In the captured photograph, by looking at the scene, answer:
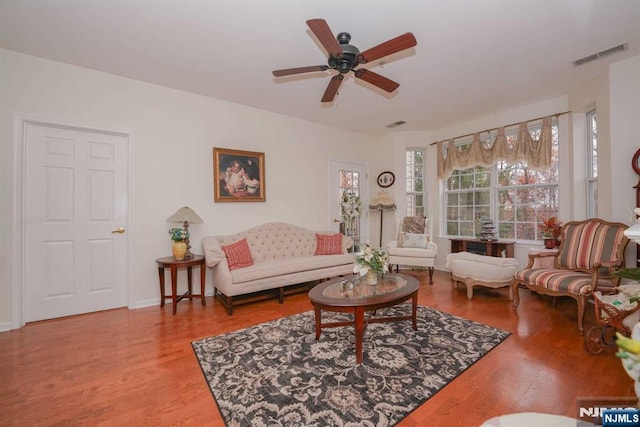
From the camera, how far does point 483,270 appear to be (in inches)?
140

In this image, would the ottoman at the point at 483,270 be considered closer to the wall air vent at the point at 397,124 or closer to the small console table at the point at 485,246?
the small console table at the point at 485,246

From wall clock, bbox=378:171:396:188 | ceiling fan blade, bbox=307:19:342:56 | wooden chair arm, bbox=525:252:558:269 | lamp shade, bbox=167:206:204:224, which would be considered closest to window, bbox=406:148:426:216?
wall clock, bbox=378:171:396:188

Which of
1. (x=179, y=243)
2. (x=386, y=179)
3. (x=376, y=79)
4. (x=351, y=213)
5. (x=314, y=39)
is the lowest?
(x=179, y=243)

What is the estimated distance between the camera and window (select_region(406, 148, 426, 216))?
19.1ft

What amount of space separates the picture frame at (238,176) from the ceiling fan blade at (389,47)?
2546mm

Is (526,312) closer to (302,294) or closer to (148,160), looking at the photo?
(302,294)

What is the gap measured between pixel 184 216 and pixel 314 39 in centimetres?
256

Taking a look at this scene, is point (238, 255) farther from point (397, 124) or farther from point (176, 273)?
point (397, 124)

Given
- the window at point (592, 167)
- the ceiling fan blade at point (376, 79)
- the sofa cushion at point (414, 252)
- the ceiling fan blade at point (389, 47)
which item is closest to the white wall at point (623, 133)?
the window at point (592, 167)

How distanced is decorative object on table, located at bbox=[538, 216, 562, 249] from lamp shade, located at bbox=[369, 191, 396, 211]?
2444mm

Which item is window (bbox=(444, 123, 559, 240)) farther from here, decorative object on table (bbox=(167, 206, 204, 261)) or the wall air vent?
decorative object on table (bbox=(167, 206, 204, 261))

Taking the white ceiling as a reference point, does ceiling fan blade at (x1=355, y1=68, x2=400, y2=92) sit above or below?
below

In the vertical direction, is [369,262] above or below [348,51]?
below

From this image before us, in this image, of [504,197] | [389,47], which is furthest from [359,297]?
[504,197]
